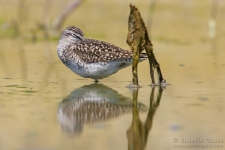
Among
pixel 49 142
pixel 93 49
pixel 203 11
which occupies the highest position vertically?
pixel 203 11

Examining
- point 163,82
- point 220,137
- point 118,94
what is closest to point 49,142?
point 220,137

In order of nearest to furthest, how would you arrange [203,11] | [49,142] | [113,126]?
[49,142], [113,126], [203,11]

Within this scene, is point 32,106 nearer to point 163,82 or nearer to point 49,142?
point 49,142

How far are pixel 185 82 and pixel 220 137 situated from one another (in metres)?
3.91

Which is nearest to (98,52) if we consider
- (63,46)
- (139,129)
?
(63,46)

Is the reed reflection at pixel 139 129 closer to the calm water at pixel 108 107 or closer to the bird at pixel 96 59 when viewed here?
the calm water at pixel 108 107

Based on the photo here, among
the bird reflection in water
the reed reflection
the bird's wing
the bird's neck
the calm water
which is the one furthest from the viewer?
the bird's neck

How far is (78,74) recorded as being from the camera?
11.7 meters

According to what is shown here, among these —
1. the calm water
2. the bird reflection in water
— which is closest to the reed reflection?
the calm water

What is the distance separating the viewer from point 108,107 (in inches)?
359

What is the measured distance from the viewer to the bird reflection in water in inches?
325

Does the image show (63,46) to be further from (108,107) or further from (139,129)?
(139,129)

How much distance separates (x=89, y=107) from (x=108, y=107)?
256 mm

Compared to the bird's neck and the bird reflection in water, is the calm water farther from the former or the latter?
the bird's neck
